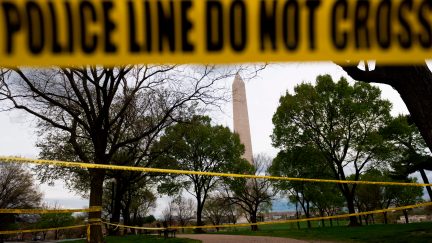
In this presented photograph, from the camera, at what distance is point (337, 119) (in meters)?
28.9

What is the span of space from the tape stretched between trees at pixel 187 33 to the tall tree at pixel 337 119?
87.2 feet

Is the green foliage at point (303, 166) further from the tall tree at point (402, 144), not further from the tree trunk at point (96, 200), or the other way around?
the tree trunk at point (96, 200)

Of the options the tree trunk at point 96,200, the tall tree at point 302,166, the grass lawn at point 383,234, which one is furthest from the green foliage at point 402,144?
the tree trunk at point 96,200

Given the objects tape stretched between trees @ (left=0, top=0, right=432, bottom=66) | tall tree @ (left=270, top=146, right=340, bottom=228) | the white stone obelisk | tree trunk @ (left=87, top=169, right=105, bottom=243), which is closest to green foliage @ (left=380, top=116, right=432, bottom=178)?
tall tree @ (left=270, top=146, right=340, bottom=228)

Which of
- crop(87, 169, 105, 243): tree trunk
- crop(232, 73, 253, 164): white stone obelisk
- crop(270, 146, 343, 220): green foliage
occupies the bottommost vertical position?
crop(87, 169, 105, 243): tree trunk

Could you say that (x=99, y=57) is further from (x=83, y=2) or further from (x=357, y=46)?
(x=357, y=46)

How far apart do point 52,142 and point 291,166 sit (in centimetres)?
1993

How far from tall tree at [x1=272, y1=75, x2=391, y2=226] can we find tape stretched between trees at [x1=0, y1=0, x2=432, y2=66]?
26584mm

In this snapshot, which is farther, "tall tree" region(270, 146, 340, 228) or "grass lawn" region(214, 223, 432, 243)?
"tall tree" region(270, 146, 340, 228)

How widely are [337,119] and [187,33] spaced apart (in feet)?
91.8

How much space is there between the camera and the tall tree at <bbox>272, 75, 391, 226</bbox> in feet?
92.4

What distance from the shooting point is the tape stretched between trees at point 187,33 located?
2.46m

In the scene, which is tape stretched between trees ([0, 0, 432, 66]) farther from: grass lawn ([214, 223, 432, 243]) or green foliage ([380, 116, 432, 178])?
green foliage ([380, 116, 432, 178])

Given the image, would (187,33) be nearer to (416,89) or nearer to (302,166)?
(416,89)
